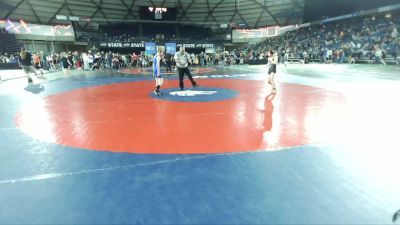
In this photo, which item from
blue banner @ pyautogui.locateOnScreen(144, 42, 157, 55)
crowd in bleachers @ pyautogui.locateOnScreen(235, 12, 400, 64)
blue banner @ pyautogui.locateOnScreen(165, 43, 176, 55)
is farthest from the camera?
blue banner @ pyautogui.locateOnScreen(165, 43, 176, 55)

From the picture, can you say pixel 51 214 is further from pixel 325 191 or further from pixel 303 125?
pixel 303 125

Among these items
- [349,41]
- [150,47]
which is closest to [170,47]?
[150,47]

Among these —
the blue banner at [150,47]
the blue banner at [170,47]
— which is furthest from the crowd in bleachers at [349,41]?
the blue banner at [150,47]

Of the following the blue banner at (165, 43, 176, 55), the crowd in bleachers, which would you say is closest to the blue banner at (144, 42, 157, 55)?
the blue banner at (165, 43, 176, 55)

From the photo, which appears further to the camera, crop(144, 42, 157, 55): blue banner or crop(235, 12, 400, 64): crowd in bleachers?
crop(144, 42, 157, 55): blue banner

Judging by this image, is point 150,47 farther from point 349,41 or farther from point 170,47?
point 349,41

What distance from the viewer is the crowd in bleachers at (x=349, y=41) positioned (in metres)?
21.9

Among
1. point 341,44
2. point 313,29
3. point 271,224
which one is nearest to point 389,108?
point 271,224

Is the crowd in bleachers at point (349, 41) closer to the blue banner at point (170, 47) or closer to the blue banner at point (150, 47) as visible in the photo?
the blue banner at point (170, 47)

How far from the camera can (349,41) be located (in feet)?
87.7

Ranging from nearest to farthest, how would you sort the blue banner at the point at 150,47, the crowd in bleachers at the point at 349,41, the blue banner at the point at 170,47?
the crowd in bleachers at the point at 349,41, the blue banner at the point at 150,47, the blue banner at the point at 170,47

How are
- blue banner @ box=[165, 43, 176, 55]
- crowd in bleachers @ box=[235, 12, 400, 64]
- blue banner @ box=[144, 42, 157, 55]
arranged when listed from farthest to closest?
blue banner @ box=[165, 43, 176, 55] < blue banner @ box=[144, 42, 157, 55] < crowd in bleachers @ box=[235, 12, 400, 64]

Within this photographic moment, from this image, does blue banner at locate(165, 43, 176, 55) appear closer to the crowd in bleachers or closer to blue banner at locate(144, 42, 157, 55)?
blue banner at locate(144, 42, 157, 55)

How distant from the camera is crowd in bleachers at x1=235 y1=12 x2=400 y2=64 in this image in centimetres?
2192
